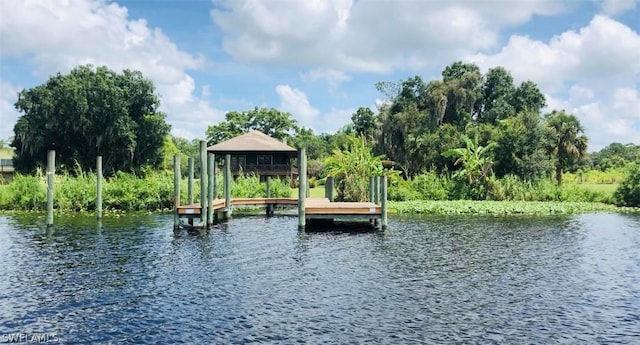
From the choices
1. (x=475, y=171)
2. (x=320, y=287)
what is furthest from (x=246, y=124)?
(x=320, y=287)

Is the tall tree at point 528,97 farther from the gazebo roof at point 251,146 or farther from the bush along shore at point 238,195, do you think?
the gazebo roof at point 251,146

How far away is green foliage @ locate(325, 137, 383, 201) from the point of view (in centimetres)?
3388

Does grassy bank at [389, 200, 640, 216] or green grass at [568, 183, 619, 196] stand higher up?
green grass at [568, 183, 619, 196]

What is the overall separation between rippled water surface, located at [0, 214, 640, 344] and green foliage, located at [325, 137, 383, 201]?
12.9m

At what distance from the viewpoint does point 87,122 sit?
48.6 m

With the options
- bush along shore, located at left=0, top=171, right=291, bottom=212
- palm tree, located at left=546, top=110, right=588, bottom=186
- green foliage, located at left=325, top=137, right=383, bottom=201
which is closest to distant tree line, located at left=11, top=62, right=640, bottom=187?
palm tree, located at left=546, top=110, right=588, bottom=186

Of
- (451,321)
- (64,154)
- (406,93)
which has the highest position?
(406,93)

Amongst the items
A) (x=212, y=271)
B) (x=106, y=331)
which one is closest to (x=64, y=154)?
(x=212, y=271)

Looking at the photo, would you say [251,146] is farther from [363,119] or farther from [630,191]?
[630,191]

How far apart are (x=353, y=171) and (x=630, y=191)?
17.1 meters

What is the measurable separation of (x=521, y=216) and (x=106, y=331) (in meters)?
23.9

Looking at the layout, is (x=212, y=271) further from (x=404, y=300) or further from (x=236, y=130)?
(x=236, y=130)

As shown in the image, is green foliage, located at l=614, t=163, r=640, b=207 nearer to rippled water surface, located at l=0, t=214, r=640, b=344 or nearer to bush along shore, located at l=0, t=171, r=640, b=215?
bush along shore, located at l=0, t=171, r=640, b=215

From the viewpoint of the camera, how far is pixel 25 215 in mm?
27688
